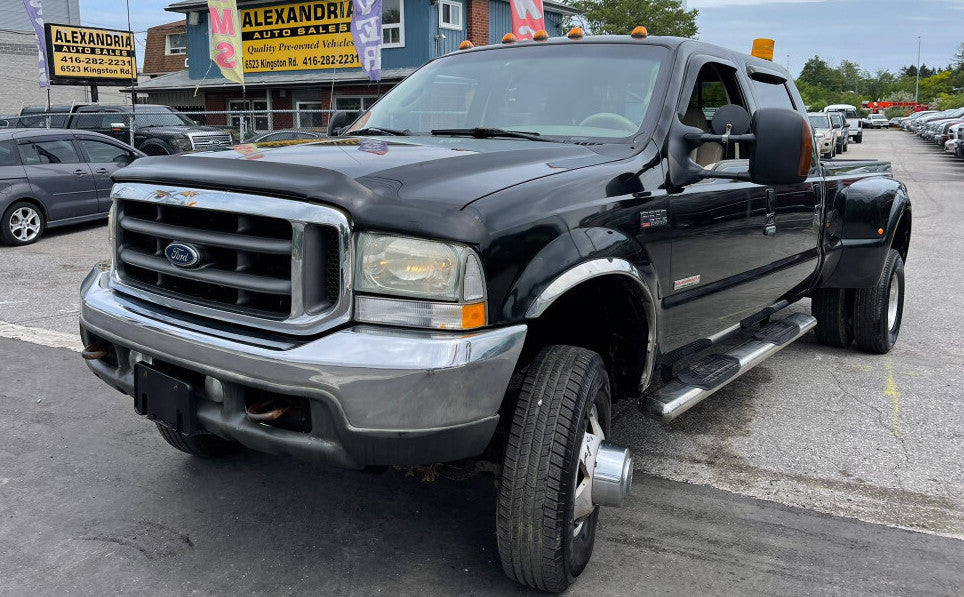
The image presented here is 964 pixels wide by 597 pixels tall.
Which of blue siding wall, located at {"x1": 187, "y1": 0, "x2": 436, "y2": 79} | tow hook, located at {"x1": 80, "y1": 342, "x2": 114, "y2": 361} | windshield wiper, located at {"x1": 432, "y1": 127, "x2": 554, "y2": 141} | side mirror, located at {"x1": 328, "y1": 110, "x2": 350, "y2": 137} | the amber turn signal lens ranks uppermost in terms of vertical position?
blue siding wall, located at {"x1": 187, "y1": 0, "x2": 436, "y2": 79}

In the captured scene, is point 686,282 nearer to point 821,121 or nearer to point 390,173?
point 390,173

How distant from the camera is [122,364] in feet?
9.73

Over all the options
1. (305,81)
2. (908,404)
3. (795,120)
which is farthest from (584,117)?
(305,81)

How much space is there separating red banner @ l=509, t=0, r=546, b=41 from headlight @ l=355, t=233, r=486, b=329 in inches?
586

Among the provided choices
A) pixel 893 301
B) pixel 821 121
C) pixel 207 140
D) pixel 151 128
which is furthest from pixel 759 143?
pixel 821 121

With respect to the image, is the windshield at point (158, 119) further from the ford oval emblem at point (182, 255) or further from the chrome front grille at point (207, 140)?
the ford oval emblem at point (182, 255)

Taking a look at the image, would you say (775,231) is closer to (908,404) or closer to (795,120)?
(795,120)

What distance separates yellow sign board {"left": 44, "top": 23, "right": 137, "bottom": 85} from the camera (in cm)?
2650

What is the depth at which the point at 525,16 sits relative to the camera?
16578 mm

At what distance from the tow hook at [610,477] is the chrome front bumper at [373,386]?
488 mm

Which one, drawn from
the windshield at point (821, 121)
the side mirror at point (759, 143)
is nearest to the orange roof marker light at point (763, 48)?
the side mirror at point (759, 143)

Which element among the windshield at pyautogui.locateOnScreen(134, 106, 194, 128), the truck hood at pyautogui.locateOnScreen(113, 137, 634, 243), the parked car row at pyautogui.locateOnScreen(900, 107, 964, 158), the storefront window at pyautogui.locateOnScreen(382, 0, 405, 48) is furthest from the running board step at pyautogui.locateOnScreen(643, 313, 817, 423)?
the parked car row at pyautogui.locateOnScreen(900, 107, 964, 158)

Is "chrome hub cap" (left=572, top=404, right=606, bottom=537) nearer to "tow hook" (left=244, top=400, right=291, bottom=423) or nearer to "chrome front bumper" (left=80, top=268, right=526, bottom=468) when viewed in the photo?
"chrome front bumper" (left=80, top=268, right=526, bottom=468)

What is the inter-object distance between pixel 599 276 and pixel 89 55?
2866 cm
